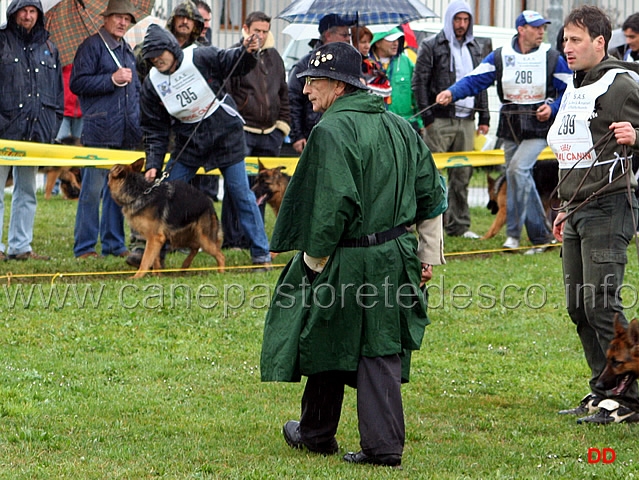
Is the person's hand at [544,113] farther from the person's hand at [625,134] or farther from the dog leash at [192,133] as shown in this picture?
the person's hand at [625,134]

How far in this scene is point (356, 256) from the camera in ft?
16.1

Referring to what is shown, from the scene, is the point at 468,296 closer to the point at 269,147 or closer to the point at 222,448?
the point at 269,147

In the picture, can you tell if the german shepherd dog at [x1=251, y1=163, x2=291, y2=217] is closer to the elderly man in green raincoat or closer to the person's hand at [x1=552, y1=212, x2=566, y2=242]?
the person's hand at [x1=552, y1=212, x2=566, y2=242]

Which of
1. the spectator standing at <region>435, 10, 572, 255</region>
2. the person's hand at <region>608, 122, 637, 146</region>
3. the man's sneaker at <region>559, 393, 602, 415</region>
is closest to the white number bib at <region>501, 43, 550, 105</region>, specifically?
the spectator standing at <region>435, 10, 572, 255</region>

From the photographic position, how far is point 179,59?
9.54 meters

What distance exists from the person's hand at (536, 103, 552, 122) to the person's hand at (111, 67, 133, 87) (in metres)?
3.96

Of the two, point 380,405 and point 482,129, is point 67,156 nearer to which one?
point 482,129

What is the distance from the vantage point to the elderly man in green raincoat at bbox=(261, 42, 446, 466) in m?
4.82

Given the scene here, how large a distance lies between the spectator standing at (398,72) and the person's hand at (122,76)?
2894mm

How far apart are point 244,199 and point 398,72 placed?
3.05 metres

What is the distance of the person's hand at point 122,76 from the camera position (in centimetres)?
1032

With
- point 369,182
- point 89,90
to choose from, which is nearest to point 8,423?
point 369,182

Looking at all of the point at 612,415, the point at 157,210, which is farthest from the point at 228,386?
the point at 157,210

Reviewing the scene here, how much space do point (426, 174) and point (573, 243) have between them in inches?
50.7
